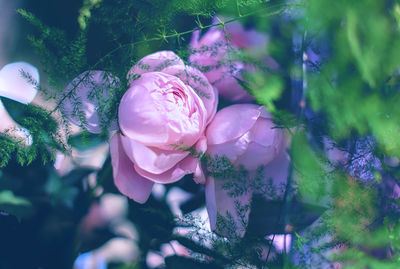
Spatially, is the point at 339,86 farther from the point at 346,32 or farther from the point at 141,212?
the point at 141,212

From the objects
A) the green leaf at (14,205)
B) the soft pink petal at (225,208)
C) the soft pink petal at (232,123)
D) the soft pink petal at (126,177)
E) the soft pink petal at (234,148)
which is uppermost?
the soft pink petal at (232,123)

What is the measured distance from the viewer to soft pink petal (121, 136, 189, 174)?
241 millimetres

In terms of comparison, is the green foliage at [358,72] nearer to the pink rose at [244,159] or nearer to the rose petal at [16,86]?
the pink rose at [244,159]

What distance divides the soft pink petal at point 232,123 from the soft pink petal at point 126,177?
6cm

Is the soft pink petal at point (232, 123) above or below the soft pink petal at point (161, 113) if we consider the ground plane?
below

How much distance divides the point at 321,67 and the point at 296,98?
25 mm

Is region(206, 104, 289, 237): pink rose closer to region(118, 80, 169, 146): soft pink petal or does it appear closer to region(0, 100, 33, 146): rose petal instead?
region(118, 80, 169, 146): soft pink petal

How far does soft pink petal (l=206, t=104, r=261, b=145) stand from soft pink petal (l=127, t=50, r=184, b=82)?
5 cm

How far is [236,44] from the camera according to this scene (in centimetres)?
28

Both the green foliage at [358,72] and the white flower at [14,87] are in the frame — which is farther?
the white flower at [14,87]

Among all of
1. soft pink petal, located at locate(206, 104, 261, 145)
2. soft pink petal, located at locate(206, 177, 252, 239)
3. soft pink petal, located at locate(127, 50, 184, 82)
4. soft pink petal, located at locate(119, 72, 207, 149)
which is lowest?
soft pink petal, located at locate(206, 177, 252, 239)

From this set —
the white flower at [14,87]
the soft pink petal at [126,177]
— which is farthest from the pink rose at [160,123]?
the white flower at [14,87]

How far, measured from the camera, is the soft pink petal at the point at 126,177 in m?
0.25

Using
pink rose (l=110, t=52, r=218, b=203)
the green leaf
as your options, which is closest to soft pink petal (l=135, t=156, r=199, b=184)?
pink rose (l=110, t=52, r=218, b=203)
